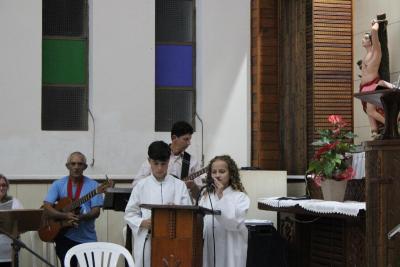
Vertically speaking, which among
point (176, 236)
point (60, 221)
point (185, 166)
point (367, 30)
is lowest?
point (60, 221)

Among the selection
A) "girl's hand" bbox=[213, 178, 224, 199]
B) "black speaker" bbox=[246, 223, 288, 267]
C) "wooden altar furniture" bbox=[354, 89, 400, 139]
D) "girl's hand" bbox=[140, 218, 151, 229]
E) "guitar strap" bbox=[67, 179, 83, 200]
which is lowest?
"black speaker" bbox=[246, 223, 288, 267]

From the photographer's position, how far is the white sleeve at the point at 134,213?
808 cm

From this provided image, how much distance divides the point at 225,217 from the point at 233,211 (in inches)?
3.2

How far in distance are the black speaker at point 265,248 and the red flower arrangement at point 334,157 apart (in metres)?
0.96

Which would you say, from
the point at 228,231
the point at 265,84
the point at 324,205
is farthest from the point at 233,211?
the point at 265,84

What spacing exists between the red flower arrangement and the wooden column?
1.46 m

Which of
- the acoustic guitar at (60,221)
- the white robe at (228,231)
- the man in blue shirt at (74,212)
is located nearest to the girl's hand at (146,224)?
the white robe at (228,231)

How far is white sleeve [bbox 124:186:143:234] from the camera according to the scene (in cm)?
808

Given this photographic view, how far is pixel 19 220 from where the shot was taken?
942 centimetres

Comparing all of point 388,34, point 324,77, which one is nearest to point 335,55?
point 324,77

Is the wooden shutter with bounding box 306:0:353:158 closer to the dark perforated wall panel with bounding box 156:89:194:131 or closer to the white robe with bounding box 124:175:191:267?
the dark perforated wall panel with bounding box 156:89:194:131

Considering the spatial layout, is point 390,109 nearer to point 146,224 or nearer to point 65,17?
point 146,224

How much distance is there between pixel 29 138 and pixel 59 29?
1.44m

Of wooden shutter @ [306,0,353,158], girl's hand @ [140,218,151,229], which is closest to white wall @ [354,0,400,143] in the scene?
wooden shutter @ [306,0,353,158]
